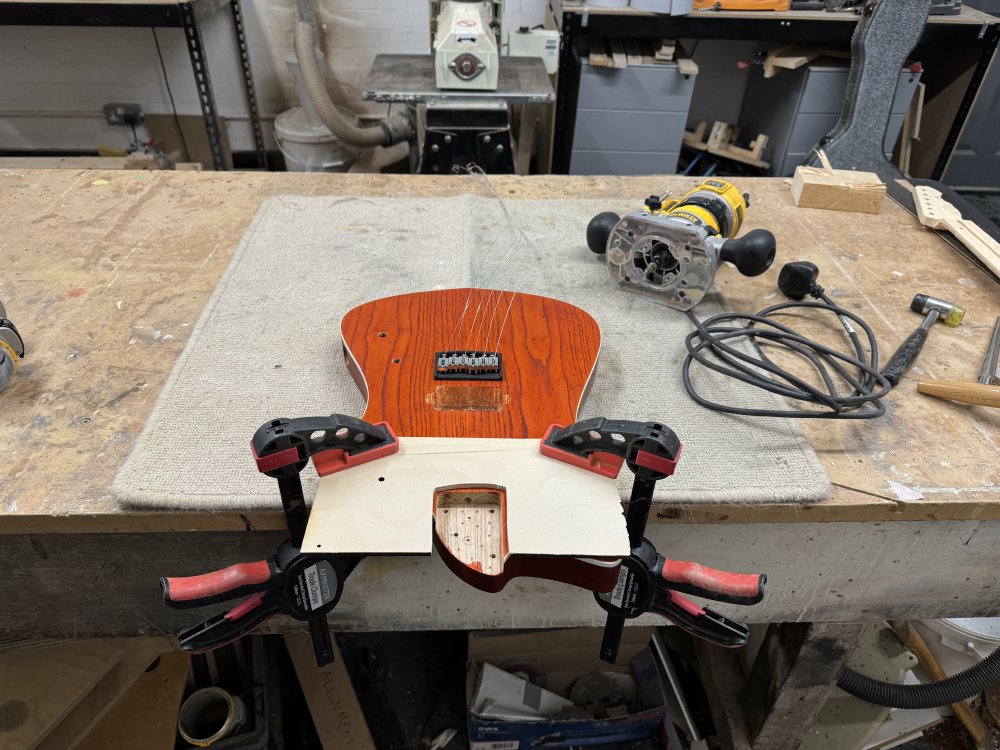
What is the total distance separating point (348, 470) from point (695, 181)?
104 cm

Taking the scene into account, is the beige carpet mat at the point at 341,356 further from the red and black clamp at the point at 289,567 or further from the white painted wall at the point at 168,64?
the white painted wall at the point at 168,64

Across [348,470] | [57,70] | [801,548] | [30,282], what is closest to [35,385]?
[30,282]

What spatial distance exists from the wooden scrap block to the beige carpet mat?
1.15ft

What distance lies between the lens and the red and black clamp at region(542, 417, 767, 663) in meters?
0.58

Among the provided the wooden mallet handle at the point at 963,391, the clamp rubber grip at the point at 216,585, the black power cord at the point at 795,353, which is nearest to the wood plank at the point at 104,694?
the clamp rubber grip at the point at 216,585

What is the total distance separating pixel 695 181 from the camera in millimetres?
1366

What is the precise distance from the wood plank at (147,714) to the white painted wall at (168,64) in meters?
2.62

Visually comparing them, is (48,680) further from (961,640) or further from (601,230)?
(961,640)

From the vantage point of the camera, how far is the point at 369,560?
826mm

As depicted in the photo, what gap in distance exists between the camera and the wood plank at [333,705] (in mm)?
1254

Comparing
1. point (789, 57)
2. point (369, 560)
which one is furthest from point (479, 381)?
point (789, 57)

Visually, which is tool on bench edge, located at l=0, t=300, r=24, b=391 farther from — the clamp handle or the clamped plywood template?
the clamp handle

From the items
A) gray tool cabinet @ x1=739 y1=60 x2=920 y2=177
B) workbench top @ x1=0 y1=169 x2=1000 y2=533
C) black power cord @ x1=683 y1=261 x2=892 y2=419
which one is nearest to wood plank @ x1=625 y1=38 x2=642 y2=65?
gray tool cabinet @ x1=739 y1=60 x2=920 y2=177

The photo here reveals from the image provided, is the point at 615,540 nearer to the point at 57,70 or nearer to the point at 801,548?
the point at 801,548
